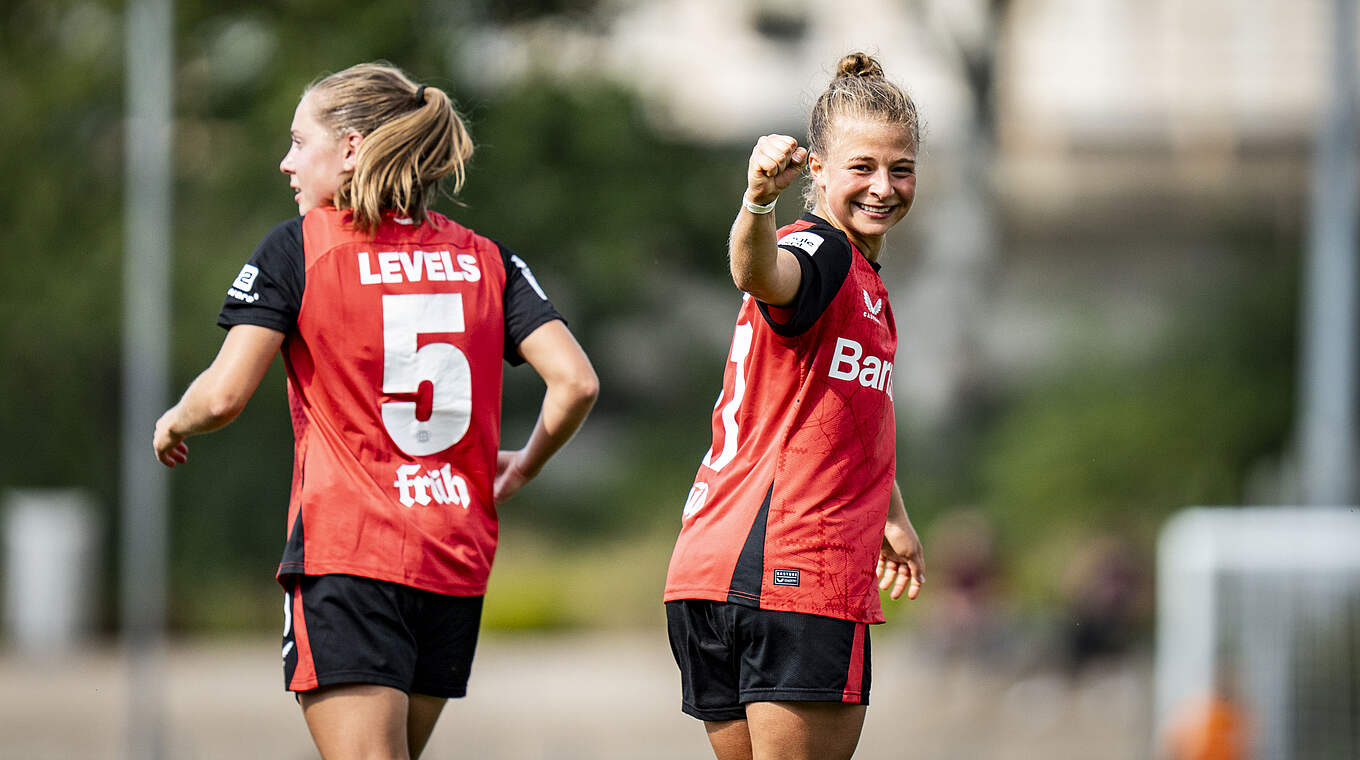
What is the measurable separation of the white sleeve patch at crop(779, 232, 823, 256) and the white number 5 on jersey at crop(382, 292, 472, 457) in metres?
0.83

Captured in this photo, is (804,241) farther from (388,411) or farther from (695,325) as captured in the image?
(695,325)

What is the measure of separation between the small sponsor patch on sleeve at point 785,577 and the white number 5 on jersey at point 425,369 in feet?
2.75

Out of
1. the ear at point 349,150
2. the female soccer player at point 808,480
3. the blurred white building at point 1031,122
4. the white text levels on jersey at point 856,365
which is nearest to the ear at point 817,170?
the female soccer player at point 808,480

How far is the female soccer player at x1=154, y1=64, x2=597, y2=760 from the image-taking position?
3699mm

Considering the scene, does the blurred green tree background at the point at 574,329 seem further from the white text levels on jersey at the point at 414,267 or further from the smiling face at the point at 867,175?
the smiling face at the point at 867,175

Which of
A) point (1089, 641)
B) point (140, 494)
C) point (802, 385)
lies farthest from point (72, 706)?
point (802, 385)

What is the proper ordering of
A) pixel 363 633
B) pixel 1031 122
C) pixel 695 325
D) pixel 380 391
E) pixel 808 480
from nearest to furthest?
pixel 808 480 → pixel 363 633 → pixel 380 391 → pixel 695 325 → pixel 1031 122

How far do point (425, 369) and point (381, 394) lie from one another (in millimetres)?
113

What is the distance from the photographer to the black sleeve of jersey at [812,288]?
3420 millimetres

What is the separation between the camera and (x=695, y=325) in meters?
25.3

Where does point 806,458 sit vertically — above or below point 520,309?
below

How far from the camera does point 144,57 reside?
1708cm

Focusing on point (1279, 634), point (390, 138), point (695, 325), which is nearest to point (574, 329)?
point (695, 325)

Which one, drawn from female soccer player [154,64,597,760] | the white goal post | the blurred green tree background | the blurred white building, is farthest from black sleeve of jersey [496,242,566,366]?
the blurred white building
